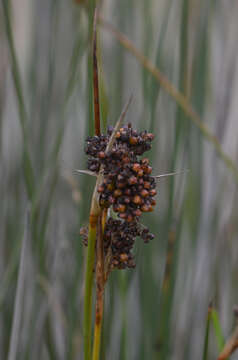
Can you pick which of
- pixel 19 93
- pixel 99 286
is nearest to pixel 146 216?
pixel 19 93

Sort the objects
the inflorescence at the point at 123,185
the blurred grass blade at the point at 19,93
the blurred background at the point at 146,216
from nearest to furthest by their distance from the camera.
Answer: the inflorescence at the point at 123,185, the blurred grass blade at the point at 19,93, the blurred background at the point at 146,216

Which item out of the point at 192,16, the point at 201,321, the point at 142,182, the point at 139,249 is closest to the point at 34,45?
the point at 192,16

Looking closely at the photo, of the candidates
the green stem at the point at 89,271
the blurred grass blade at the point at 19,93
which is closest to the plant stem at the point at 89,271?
the green stem at the point at 89,271

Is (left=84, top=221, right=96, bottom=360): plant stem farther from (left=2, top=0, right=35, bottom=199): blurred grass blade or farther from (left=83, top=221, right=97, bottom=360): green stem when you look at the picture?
(left=2, top=0, right=35, bottom=199): blurred grass blade

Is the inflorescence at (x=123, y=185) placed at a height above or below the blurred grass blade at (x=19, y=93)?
below

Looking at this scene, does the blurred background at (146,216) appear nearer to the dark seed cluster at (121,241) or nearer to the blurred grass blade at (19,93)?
the blurred grass blade at (19,93)

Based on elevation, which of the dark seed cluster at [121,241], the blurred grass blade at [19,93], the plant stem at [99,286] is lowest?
the plant stem at [99,286]

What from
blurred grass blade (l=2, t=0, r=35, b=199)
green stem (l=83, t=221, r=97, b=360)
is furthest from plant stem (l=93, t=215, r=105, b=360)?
blurred grass blade (l=2, t=0, r=35, b=199)

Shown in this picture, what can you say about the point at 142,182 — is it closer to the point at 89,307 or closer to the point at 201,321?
the point at 89,307

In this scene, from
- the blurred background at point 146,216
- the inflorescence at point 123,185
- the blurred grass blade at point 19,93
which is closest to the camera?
the inflorescence at point 123,185
